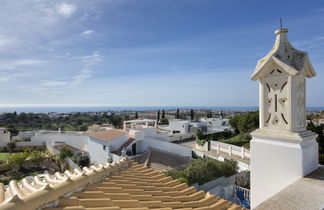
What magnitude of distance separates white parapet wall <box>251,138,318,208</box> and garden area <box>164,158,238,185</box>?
992 cm

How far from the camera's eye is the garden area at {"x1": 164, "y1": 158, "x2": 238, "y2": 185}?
43.3 ft

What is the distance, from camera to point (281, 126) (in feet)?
10.1

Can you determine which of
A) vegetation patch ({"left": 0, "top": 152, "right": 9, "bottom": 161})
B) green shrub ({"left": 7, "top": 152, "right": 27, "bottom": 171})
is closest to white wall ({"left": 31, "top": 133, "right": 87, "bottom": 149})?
vegetation patch ({"left": 0, "top": 152, "right": 9, "bottom": 161})

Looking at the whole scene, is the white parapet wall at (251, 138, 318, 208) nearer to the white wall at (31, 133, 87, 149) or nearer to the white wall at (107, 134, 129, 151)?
the white wall at (107, 134, 129, 151)

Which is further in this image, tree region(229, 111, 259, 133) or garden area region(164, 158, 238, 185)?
tree region(229, 111, 259, 133)

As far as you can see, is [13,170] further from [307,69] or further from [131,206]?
[307,69]

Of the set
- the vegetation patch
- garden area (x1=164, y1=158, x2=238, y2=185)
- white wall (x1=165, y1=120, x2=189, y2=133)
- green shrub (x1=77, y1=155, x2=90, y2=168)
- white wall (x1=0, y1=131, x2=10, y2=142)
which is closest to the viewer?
garden area (x1=164, y1=158, x2=238, y2=185)

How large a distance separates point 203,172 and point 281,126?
11.4 metres

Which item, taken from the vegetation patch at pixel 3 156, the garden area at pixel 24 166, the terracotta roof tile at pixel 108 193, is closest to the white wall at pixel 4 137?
the vegetation patch at pixel 3 156

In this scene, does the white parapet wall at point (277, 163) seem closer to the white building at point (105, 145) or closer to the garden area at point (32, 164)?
the white building at point (105, 145)

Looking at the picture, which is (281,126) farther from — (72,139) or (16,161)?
(72,139)

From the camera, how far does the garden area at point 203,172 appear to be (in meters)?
13.2

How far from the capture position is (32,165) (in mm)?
24969

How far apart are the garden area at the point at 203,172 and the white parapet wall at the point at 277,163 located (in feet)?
32.5
